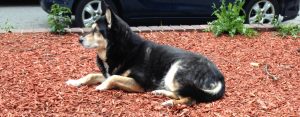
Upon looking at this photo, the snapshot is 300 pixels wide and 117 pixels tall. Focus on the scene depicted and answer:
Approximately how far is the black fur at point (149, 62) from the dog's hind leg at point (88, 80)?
0.10 m

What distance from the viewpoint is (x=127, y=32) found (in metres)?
5.37

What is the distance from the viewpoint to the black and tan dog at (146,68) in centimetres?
514

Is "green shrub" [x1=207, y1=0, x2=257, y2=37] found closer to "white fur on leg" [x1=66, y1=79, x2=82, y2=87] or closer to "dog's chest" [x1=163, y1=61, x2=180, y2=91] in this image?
"dog's chest" [x1=163, y1=61, x2=180, y2=91]

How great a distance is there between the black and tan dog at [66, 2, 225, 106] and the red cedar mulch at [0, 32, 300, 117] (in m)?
0.10

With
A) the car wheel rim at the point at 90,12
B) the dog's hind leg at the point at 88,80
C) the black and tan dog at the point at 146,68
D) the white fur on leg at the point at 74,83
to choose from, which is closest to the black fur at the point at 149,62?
the black and tan dog at the point at 146,68

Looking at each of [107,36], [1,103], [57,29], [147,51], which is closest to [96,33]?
[107,36]

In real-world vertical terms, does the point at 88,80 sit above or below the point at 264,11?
above

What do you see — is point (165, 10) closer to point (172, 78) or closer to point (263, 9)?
point (263, 9)

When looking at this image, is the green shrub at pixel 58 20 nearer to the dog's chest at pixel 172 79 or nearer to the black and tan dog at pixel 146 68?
the black and tan dog at pixel 146 68

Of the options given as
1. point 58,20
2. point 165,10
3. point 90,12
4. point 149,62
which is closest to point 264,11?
point 165,10

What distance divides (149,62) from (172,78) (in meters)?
0.34

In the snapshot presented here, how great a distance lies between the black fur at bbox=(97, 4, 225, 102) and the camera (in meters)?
5.18

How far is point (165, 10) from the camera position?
9773 mm

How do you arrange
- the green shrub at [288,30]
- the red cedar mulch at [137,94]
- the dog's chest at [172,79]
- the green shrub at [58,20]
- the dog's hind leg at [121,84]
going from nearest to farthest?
the red cedar mulch at [137,94] → the dog's chest at [172,79] → the dog's hind leg at [121,84] → the green shrub at [58,20] → the green shrub at [288,30]
